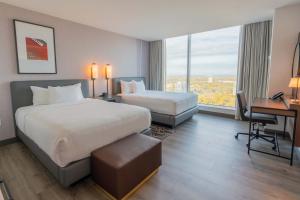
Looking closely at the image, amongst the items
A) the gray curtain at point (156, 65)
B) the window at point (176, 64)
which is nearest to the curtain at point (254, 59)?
the window at point (176, 64)

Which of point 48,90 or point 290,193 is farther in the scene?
point 48,90

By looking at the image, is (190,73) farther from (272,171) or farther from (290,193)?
(290,193)

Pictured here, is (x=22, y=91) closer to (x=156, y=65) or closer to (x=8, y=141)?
(x=8, y=141)

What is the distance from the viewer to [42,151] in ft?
6.64

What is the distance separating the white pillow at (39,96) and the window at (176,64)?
13.5ft

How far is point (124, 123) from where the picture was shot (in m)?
2.28

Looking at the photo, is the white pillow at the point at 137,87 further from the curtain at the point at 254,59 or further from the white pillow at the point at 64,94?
the curtain at the point at 254,59

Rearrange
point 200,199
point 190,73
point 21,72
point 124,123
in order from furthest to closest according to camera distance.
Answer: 1. point 190,73
2. point 21,72
3. point 124,123
4. point 200,199

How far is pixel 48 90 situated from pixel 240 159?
3629 mm

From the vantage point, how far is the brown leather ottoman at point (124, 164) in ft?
5.24

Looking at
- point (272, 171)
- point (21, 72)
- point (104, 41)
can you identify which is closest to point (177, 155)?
point (272, 171)

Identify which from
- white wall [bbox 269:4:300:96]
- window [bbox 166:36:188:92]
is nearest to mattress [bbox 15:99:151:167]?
white wall [bbox 269:4:300:96]

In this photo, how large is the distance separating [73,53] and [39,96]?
1.34 m

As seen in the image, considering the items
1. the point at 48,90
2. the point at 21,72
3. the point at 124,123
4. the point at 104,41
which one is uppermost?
the point at 104,41
